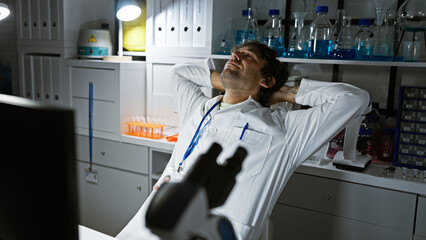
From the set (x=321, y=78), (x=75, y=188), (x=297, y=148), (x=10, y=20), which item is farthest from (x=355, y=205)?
(x=10, y=20)

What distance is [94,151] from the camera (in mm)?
2699

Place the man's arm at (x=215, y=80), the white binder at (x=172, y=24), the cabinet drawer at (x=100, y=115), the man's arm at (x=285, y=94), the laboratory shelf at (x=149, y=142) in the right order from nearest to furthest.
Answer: the man's arm at (x=285, y=94), the man's arm at (x=215, y=80), the laboratory shelf at (x=149, y=142), the white binder at (x=172, y=24), the cabinet drawer at (x=100, y=115)

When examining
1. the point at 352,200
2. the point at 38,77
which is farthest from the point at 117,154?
the point at 352,200

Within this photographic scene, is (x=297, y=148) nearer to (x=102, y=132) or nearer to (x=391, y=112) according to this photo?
(x=391, y=112)

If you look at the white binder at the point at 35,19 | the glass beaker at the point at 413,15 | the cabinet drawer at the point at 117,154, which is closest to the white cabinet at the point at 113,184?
the cabinet drawer at the point at 117,154

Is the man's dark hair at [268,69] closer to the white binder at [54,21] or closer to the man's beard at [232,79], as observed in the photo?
the man's beard at [232,79]

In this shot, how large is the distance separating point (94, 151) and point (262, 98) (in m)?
1.39

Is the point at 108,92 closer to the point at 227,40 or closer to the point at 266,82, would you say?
the point at 227,40

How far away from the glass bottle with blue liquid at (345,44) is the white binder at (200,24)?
77 cm

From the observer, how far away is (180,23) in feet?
8.20

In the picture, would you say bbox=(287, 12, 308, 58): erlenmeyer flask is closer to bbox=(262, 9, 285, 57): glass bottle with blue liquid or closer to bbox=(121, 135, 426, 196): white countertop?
bbox=(262, 9, 285, 57): glass bottle with blue liquid

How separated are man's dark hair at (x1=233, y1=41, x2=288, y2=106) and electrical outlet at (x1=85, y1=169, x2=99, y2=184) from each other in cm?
143

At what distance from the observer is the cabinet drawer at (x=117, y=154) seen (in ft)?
8.22

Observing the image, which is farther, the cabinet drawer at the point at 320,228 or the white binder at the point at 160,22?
the white binder at the point at 160,22
